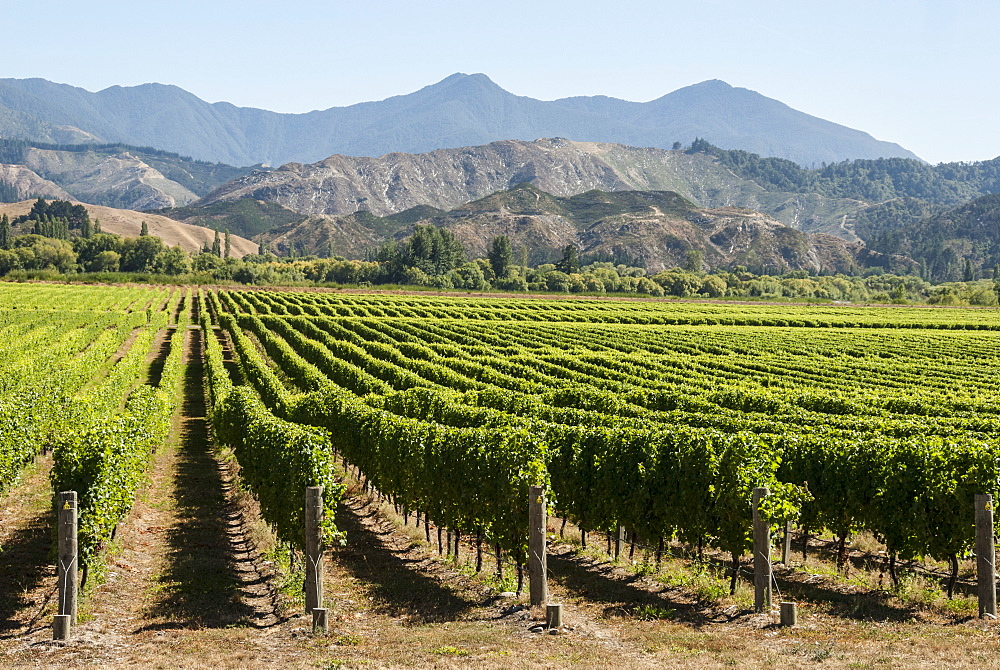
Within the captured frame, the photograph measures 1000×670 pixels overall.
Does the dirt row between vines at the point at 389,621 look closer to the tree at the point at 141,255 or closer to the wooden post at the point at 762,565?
the wooden post at the point at 762,565

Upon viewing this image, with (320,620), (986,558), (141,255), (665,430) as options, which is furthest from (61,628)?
(141,255)

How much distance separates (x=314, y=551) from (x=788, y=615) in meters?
7.72

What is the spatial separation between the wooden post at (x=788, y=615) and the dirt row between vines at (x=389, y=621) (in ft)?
0.54

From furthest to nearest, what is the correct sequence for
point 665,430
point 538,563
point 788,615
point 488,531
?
1. point 665,430
2. point 488,531
3. point 538,563
4. point 788,615

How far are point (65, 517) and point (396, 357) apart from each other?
46.4 metres

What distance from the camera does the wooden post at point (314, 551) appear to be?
46.6 feet

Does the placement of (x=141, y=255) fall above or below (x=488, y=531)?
above

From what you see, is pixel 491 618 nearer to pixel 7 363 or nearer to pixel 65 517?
pixel 65 517

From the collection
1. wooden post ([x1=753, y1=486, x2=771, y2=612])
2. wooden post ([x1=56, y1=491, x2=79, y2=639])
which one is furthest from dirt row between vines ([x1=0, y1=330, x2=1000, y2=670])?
wooden post ([x1=56, y1=491, x2=79, y2=639])

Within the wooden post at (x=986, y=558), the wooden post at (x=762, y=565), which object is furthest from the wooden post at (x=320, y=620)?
the wooden post at (x=986, y=558)

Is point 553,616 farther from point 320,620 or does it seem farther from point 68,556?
point 68,556

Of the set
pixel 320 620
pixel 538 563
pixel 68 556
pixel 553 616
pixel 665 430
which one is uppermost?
pixel 665 430

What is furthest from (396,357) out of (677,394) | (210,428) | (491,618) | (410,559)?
(491,618)

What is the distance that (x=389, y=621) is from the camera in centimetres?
1433
